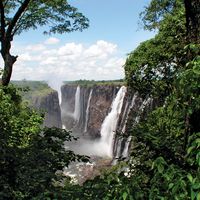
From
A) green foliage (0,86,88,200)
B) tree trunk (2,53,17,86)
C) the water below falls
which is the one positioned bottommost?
the water below falls

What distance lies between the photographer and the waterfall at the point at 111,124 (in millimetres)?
65188

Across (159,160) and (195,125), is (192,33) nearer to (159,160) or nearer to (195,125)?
(195,125)

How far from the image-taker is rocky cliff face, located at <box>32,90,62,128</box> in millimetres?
139250

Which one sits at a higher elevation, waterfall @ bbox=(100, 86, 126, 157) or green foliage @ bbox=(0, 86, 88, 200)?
green foliage @ bbox=(0, 86, 88, 200)

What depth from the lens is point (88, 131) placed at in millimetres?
96875

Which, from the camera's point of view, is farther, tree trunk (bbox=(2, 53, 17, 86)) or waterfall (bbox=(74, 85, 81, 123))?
waterfall (bbox=(74, 85, 81, 123))

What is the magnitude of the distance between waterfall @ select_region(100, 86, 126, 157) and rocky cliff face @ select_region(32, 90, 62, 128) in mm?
61461

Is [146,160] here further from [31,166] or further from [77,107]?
[77,107]

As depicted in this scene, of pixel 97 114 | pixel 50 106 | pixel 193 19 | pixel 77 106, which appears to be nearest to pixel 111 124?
pixel 97 114

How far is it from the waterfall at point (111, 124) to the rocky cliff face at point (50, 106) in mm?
61461

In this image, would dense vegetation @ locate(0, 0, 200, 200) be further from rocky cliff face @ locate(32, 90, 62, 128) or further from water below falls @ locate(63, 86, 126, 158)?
rocky cliff face @ locate(32, 90, 62, 128)

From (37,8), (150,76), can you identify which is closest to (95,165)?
(150,76)

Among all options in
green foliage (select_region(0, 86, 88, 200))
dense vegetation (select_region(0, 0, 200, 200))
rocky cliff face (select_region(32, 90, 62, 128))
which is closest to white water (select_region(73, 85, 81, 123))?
rocky cliff face (select_region(32, 90, 62, 128))

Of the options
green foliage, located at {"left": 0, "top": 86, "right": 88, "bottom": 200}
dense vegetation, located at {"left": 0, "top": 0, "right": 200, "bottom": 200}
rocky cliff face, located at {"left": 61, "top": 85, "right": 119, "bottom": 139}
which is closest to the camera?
dense vegetation, located at {"left": 0, "top": 0, "right": 200, "bottom": 200}
